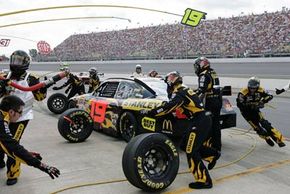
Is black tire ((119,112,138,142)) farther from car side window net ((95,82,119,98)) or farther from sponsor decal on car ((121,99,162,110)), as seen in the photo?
car side window net ((95,82,119,98))

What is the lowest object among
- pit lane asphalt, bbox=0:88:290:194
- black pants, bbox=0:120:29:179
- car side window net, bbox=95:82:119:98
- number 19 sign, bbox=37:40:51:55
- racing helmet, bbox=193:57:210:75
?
pit lane asphalt, bbox=0:88:290:194

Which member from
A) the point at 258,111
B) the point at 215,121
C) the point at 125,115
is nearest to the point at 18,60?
the point at 125,115

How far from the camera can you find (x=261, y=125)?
7.85m

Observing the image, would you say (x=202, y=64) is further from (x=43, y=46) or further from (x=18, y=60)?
(x=43, y=46)

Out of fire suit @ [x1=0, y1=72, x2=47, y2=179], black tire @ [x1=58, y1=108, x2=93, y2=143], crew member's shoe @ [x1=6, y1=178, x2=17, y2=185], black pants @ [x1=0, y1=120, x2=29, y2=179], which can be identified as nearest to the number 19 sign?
black tire @ [x1=58, y1=108, x2=93, y2=143]

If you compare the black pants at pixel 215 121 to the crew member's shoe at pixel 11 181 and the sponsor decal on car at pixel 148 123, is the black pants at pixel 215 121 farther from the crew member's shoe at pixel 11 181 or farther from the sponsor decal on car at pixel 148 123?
the crew member's shoe at pixel 11 181

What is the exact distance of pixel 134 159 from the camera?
4766 millimetres

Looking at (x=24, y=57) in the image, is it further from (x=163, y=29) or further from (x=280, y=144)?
(x=163, y=29)

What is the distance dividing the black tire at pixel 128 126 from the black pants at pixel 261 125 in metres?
2.30

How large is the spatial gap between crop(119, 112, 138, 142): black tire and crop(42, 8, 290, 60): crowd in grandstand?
27.8 metres

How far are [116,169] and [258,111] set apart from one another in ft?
10.9

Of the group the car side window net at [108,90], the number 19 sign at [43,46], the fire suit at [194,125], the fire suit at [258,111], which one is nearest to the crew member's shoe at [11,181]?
the fire suit at [194,125]

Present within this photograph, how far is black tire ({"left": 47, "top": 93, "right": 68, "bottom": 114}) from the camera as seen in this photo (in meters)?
12.6

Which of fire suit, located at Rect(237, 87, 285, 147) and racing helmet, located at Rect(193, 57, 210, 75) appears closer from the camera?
racing helmet, located at Rect(193, 57, 210, 75)
